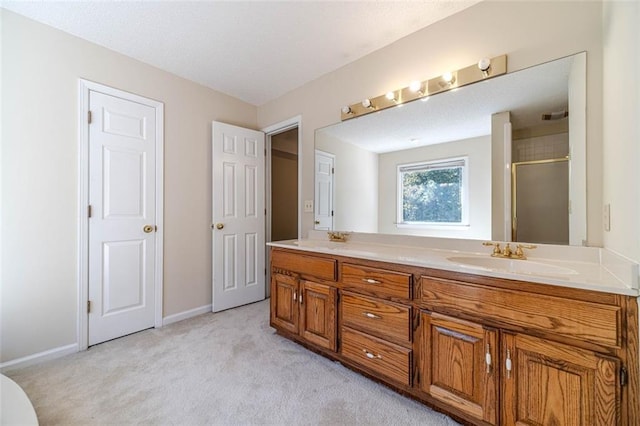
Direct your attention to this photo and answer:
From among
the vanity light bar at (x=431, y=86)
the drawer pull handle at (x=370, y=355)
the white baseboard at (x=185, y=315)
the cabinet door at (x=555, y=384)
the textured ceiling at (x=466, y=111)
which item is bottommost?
the white baseboard at (x=185, y=315)

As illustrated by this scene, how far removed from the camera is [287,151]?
159 inches

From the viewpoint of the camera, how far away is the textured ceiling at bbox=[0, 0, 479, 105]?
176 cm

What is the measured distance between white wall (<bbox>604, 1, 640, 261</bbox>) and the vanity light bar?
0.48 meters

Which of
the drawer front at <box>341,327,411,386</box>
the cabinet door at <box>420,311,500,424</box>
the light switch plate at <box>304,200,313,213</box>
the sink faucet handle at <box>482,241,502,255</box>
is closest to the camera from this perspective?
the cabinet door at <box>420,311,500,424</box>

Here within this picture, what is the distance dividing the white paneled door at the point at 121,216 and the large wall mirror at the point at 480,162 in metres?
1.82

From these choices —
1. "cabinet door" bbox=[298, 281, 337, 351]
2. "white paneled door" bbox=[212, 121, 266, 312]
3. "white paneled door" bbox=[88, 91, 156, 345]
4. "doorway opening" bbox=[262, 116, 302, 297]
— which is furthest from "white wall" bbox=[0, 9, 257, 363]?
"cabinet door" bbox=[298, 281, 337, 351]

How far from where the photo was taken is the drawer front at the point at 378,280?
147 centimetres

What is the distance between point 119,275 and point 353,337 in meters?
2.10

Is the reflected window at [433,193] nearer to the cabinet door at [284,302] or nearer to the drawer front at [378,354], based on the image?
the drawer front at [378,354]

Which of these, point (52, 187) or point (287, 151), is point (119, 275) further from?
point (287, 151)

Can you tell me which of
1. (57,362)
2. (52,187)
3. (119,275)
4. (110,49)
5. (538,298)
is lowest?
(57,362)

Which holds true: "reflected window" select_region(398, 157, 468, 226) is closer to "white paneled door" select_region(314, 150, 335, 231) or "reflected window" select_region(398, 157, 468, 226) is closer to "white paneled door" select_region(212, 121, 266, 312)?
"white paneled door" select_region(314, 150, 335, 231)

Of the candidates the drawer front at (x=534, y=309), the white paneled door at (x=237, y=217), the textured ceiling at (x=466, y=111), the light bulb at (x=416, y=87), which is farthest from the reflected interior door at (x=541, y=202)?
the white paneled door at (x=237, y=217)

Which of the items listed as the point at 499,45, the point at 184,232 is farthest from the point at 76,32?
the point at 499,45
